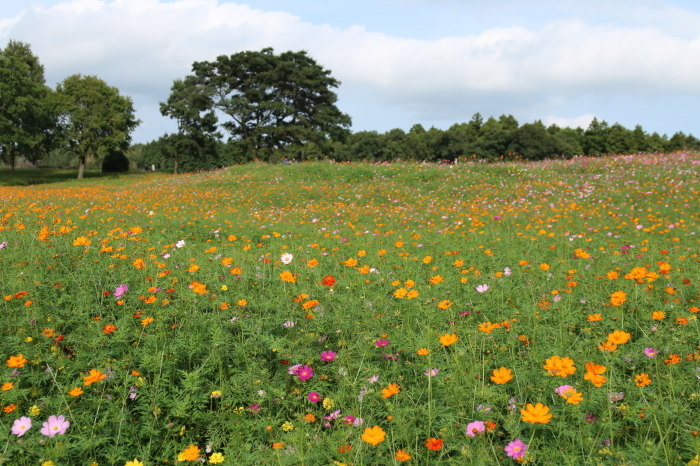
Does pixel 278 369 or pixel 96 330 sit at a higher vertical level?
pixel 96 330

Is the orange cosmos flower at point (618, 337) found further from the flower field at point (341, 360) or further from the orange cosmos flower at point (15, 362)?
the orange cosmos flower at point (15, 362)

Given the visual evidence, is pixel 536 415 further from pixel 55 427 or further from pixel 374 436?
pixel 55 427

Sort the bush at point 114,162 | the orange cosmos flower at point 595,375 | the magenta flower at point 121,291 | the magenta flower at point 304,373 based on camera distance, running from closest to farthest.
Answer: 1. the orange cosmos flower at point 595,375
2. the magenta flower at point 304,373
3. the magenta flower at point 121,291
4. the bush at point 114,162

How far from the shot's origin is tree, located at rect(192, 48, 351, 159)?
32719 millimetres

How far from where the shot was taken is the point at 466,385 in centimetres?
226

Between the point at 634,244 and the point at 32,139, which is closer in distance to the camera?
the point at 634,244

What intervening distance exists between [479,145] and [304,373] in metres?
50.8

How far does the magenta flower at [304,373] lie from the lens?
230cm

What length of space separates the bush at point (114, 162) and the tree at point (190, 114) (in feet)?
24.7

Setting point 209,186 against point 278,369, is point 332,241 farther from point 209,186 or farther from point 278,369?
point 209,186

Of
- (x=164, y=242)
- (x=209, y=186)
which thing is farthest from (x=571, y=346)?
(x=209, y=186)

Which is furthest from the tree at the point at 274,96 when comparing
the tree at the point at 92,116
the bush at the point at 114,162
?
the bush at the point at 114,162

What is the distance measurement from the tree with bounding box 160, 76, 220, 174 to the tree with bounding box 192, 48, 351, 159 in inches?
30.8

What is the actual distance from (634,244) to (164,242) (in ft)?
23.3
